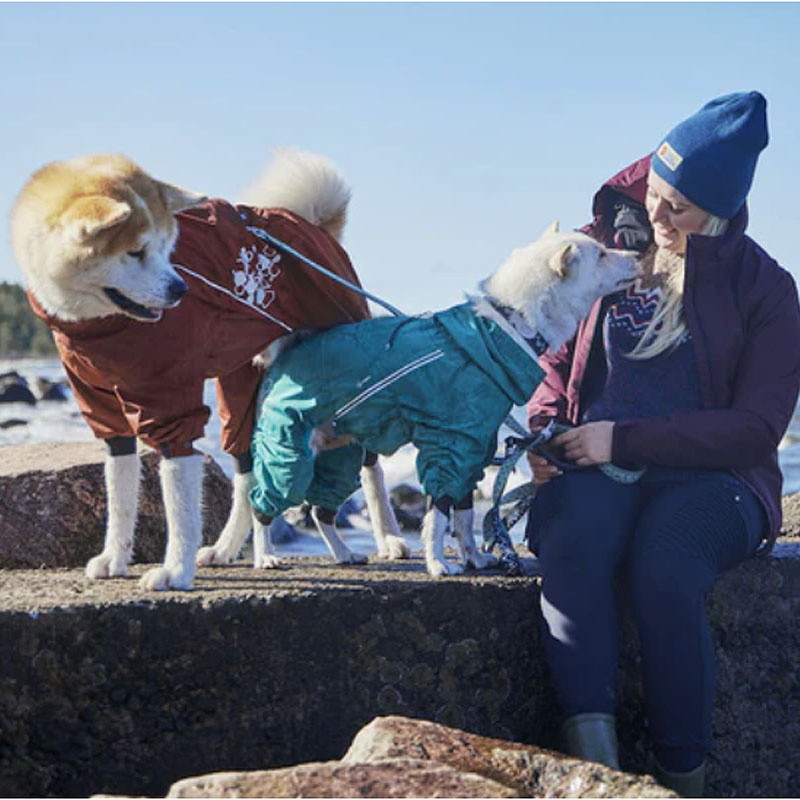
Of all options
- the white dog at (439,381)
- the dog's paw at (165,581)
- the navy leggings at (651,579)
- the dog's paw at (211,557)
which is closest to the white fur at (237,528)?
the dog's paw at (211,557)

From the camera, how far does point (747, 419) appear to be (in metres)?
3.67

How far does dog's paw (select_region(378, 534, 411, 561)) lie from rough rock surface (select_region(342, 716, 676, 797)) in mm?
1599

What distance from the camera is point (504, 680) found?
12.7 ft

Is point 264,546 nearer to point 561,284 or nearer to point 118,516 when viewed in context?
point 118,516

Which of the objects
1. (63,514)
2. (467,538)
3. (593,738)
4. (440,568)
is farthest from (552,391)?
(63,514)

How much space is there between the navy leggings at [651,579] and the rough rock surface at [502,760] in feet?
2.21

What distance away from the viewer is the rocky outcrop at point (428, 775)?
2.54 meters

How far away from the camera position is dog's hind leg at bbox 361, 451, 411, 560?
460cm

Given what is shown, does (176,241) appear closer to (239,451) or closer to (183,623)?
(239,451)

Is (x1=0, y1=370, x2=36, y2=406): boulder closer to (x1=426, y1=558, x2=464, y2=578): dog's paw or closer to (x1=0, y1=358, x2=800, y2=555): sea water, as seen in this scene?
(x1=0, y1=358, x2=800, y2=555): sea water

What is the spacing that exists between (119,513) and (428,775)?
5.71 ft

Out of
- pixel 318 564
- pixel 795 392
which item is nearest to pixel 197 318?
pixel 318 564

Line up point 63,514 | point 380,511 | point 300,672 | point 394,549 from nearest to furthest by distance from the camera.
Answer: point 300,672 < point 394,549 < point 380,511 < point 63,514

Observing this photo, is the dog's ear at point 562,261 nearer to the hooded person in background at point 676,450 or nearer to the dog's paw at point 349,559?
the hooded person in background at point 676,450
